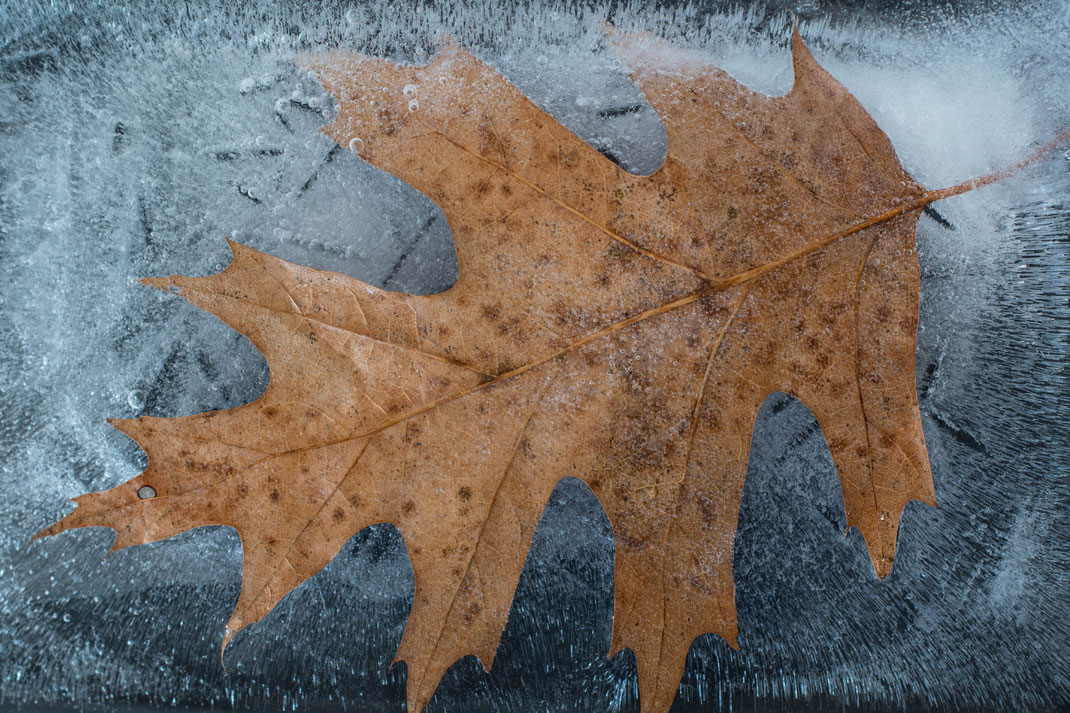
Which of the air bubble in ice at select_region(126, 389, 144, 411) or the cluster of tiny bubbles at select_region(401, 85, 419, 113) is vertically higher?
the cluster of tiny bubbles at select_region(401, 85, 419, 113)

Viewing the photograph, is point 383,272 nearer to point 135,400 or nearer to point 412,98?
point 412,98

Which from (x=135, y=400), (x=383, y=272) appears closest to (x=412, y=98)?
(x=383, y=272)

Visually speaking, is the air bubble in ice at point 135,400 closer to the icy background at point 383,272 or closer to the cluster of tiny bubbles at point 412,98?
the icy background at point 383,272

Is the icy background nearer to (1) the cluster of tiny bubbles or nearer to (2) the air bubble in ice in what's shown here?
(2) the air bubble in ice

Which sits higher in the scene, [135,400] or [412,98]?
[412,98]

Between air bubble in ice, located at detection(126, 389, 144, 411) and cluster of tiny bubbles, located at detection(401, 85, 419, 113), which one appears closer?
cluster of tiny bubbles, located at detection(401, 85, 419, 113)

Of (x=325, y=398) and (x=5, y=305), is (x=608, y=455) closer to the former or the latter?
(x=325, y=398)

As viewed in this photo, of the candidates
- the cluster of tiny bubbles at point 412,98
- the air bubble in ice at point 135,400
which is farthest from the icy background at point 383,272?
the cluster of tiny bubbles at point 412,98

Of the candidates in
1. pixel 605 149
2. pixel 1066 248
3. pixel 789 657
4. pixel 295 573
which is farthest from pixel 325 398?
pixel 1066 248

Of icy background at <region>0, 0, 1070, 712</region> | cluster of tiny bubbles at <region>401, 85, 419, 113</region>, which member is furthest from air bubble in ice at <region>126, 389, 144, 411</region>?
cluster of tiny bubbles at <region>401, 85, 419, 113</region>
